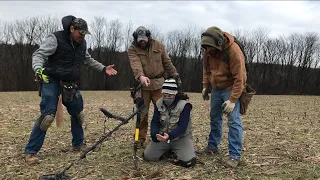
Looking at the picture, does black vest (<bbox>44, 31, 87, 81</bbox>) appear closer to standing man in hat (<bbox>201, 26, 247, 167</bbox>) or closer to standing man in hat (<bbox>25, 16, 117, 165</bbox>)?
standing man in hat (<bbox>25, 16, 117, 165</bbox>)

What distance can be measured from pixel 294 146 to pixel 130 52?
11.4 ft

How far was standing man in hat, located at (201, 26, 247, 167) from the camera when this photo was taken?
4594 mm

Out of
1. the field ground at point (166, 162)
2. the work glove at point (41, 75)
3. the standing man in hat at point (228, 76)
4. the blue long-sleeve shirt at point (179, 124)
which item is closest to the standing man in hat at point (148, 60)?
the blue long-sleeve shirt at point (179, 124)

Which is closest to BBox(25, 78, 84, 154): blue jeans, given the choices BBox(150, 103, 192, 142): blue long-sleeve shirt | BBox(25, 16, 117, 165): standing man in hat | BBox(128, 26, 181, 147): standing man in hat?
BBox(25, 16, 117, 165): standing man in hat

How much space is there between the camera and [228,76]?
4895 mm

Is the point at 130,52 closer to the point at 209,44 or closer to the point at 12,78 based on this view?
the point at 209,44

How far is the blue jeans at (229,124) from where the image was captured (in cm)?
473

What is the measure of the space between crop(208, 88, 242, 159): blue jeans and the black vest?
226 cm

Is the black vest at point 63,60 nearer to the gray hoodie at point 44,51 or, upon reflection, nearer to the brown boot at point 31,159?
the gray hoodie at point 44,51

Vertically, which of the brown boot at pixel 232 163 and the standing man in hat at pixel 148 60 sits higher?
the standing man in hat at pixel 148 60

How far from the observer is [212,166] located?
475 cm

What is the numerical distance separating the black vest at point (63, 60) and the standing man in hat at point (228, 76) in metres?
2.02

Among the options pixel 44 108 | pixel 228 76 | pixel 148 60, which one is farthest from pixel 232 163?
pixel 44 108

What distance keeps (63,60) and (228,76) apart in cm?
253
